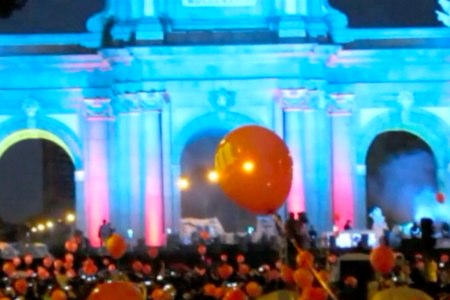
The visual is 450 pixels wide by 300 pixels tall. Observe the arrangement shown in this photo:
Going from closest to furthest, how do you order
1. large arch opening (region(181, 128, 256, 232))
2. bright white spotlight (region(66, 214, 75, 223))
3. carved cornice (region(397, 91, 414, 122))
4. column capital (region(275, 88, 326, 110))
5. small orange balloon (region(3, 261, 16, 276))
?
small orange balloon (region(3, 261, 16, 276)), column capital (region(275, 88, 326, 110)), carved cornice (region(397, 91, 414, 122)), large arch opening (region(181, 128, 256, 232)), bright white spotlight (region(66, 214, 75, 223))

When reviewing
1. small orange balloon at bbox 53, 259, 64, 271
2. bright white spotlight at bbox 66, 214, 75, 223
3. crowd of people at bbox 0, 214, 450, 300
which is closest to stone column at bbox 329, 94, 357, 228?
crowd of people at bbox 0, 214, 450, 300

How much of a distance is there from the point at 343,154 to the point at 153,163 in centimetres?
703

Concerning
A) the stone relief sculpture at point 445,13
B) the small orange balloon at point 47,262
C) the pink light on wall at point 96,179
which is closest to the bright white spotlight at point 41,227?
the pink light on wall at point 96,179

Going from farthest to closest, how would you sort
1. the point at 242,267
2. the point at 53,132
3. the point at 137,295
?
the point at 53,132, the point at 242,267, the point at 137,295

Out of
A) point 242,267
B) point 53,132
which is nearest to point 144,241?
point 53,132

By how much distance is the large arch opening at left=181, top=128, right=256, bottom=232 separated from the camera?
62625 mm

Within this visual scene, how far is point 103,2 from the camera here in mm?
63188

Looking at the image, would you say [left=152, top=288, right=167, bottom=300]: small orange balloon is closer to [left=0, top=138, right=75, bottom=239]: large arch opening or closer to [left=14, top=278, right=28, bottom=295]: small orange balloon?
[left=14, top=278, right=28, bottom=295]: small orange balloon

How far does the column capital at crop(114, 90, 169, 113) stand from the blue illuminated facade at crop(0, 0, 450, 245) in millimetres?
46

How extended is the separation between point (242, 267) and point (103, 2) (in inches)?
1031

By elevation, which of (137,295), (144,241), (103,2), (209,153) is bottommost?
(137,295)

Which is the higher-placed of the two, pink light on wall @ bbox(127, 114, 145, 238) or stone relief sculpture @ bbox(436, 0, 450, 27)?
stone relief sculpture @ bbox(436, 0, 450, 27)

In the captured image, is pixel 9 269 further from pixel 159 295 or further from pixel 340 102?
pixel 340 102

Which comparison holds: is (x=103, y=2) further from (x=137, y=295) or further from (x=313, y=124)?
(x=137, y=295)
